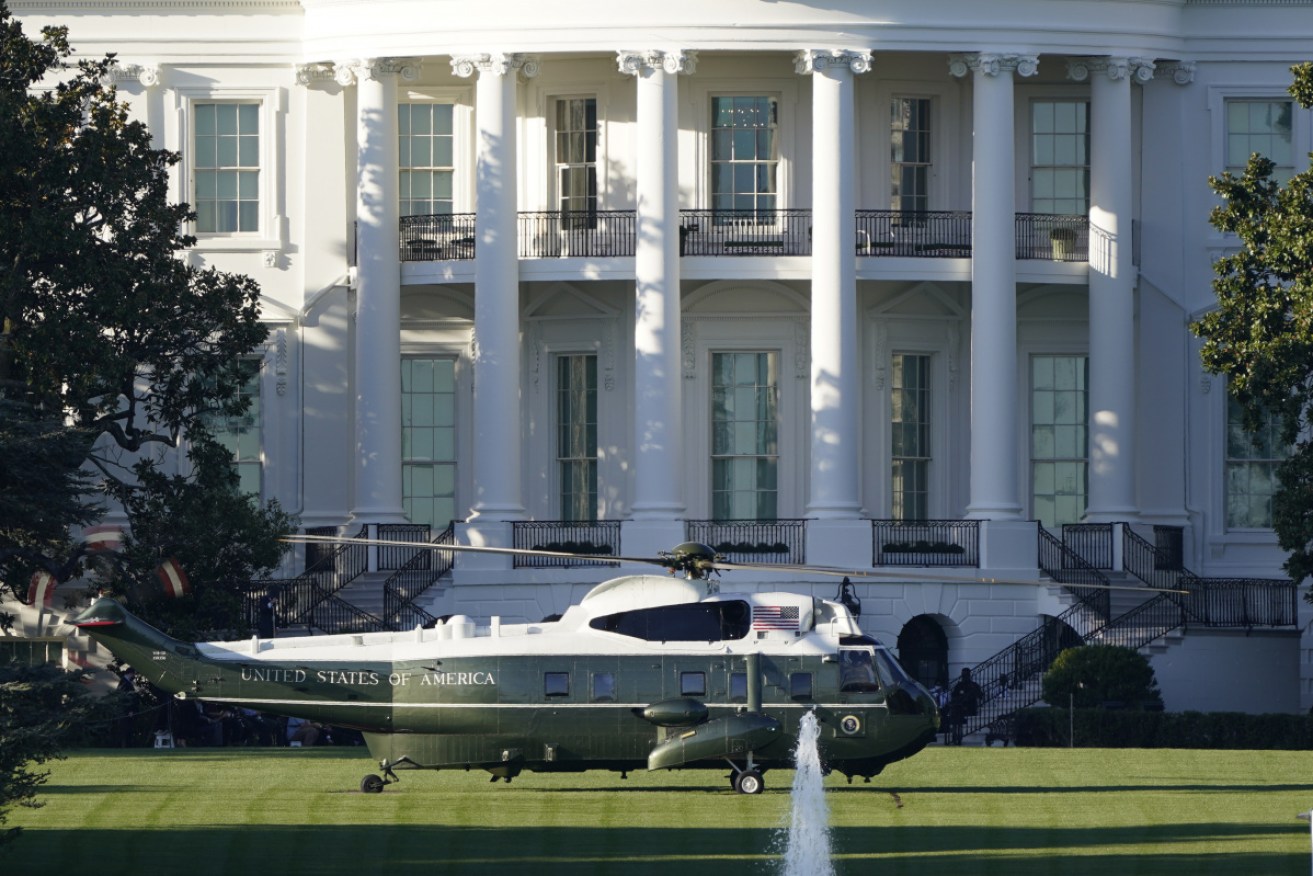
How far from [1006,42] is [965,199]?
336 cm

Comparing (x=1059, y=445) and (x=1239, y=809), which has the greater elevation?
(x=1059, y=445)

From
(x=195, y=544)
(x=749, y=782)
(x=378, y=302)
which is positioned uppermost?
(x=378, y=302)

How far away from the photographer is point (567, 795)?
36.8 m

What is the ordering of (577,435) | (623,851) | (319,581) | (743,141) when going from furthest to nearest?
1. (577,435)
2. (743,141)
3. (319,581)
4. (623,851)

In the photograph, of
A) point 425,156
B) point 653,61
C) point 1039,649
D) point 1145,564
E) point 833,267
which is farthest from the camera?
point 425,156

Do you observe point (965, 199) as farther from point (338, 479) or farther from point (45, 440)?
point (45, 440)

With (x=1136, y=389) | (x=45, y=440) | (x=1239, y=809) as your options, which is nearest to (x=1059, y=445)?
(x=1136, y=389)

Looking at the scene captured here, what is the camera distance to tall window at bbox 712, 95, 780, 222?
53938mm

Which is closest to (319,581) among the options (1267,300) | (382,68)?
(382,68)

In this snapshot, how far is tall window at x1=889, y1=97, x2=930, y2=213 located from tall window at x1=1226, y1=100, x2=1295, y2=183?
5.24 metres

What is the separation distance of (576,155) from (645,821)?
2242 centimetres

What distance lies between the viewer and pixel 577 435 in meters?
54.8

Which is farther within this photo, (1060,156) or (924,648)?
(1060,156)

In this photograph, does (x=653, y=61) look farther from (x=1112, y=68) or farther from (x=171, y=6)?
(x=171, y=6)
